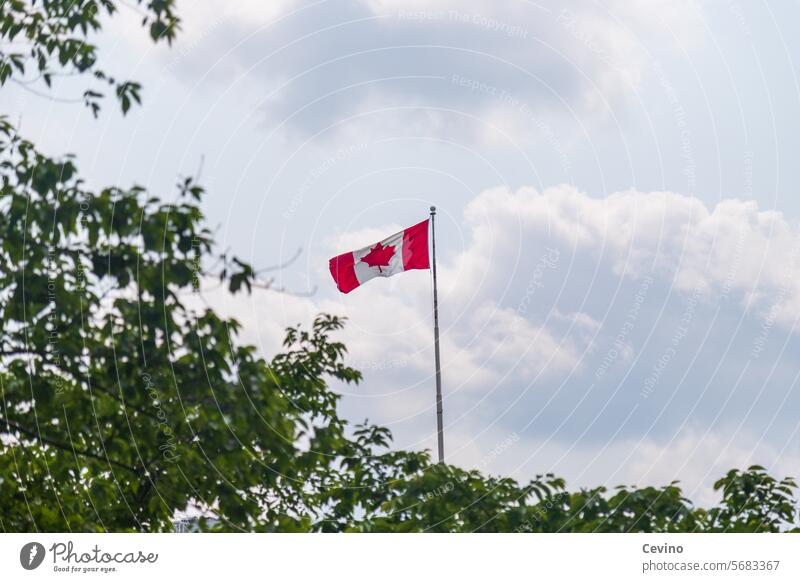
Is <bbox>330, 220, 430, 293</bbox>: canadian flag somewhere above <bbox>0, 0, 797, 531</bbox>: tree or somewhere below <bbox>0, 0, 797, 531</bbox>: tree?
above

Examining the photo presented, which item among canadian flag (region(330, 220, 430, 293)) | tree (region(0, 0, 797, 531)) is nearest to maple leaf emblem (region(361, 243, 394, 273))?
→ canadian flag (region(330, 220, 430, 293))

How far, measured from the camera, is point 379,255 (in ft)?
59.8

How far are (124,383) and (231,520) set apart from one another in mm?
1813

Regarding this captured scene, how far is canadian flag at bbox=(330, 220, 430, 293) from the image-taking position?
17.8 metres

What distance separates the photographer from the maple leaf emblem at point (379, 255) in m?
18.2

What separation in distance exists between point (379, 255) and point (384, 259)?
0.46 feet
